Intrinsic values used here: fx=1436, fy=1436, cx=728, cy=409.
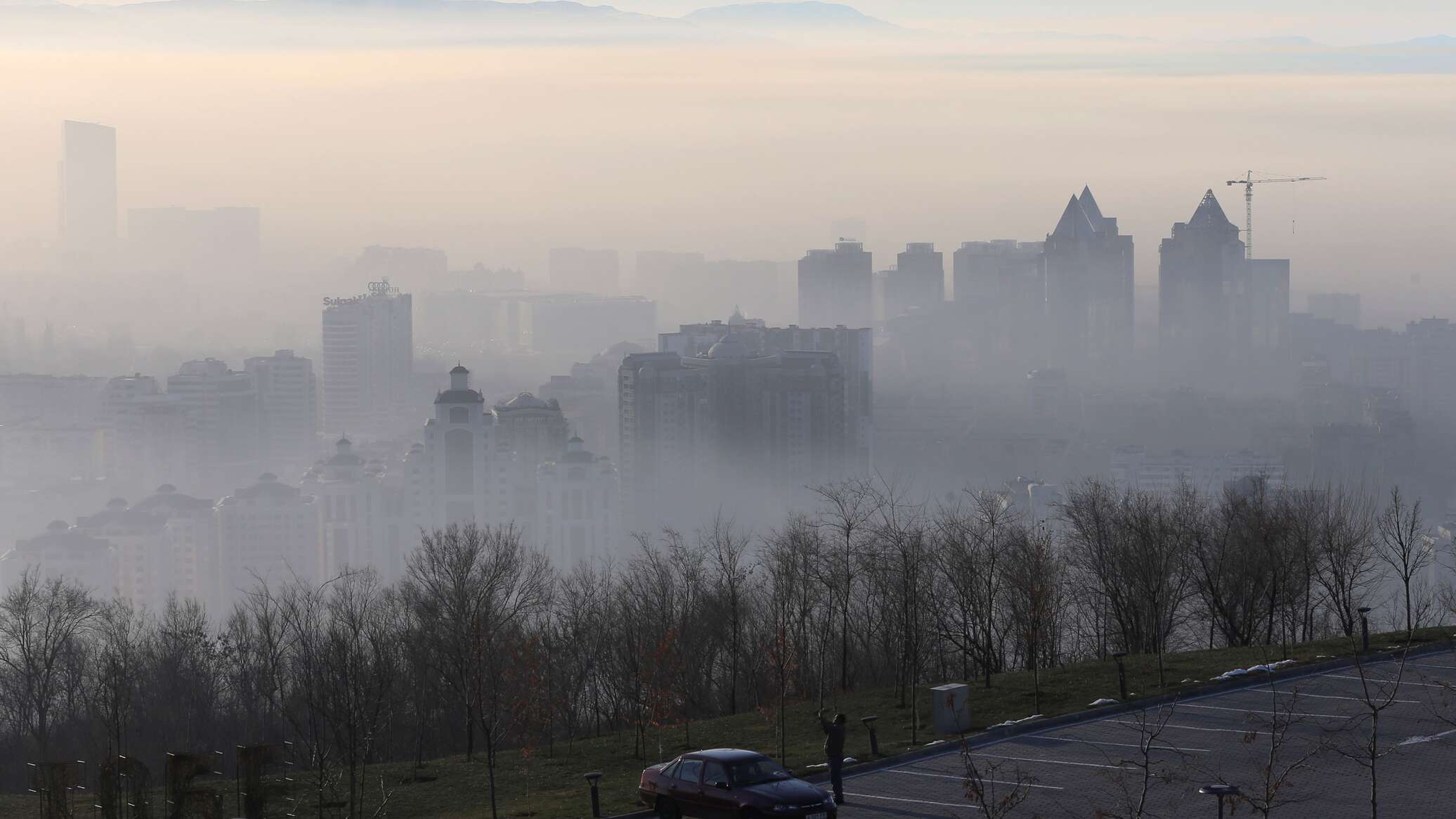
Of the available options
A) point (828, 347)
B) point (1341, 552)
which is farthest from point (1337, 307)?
point (1341, 552)

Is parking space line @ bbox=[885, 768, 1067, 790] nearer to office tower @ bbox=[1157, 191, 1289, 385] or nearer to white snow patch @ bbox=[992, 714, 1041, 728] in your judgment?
white snow patch @ bbox=[992, 714, 1041, 728]

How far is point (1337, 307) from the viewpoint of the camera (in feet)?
611

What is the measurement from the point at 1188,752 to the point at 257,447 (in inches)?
5173

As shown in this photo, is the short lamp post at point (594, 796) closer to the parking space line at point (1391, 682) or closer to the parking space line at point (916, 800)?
the parking space line at point (916, 800)

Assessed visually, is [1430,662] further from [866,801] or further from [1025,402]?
[1025,402]

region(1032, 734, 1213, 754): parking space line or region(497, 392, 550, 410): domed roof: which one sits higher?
region(497, 392, 550, 410): domed roof

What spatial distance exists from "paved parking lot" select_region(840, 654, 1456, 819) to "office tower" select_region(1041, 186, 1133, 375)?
165 metres

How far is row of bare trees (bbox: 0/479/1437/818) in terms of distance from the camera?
22.2 metres

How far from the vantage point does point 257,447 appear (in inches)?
5335

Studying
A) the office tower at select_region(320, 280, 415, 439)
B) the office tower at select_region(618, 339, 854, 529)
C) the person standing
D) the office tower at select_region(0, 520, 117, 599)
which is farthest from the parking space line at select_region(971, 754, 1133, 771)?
the office tower at select_region(320, 280, 415, 439)

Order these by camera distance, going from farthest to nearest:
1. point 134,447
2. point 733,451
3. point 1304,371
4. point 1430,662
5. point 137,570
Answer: point 1304,371, point 134,447, point 733,451, point 137,570, point 1430,662

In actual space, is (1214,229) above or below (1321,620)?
above

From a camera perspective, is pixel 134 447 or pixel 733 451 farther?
pixel 134 447

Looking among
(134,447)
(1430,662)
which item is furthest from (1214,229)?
(1430,662)
